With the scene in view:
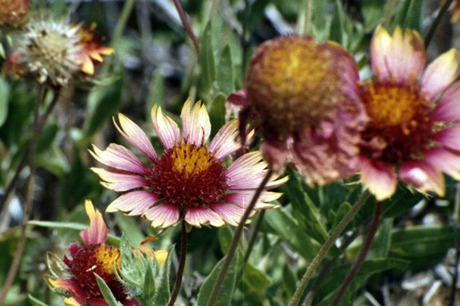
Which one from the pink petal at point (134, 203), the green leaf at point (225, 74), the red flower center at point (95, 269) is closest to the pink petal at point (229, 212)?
the pink petal at point (134, 203)

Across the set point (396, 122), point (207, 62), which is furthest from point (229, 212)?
point (207, 62)

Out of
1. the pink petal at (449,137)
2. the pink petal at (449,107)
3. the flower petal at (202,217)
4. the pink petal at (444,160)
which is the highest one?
the pink petal at (449,107)

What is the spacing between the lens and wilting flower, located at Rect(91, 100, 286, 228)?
5.58 feet

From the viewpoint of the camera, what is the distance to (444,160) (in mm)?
1427

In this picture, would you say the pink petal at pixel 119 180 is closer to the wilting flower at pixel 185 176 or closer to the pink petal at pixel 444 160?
the wilting flower at pixel 185 176

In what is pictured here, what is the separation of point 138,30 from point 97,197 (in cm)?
170

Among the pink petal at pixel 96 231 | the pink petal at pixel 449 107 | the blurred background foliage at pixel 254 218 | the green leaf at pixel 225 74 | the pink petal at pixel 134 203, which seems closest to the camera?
the pink petal at pixel 449 107

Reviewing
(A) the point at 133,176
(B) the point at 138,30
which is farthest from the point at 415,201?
(B) the point at 138,30

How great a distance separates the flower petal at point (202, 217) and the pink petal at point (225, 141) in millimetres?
179


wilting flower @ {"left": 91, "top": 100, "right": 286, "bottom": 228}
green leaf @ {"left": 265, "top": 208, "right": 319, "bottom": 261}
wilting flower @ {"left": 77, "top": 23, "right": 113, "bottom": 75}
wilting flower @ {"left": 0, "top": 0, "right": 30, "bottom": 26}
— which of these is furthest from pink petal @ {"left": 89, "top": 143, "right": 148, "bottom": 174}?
wilting flower @ {"left": 0, "top": 0, "right": 30, "bottom": 26}

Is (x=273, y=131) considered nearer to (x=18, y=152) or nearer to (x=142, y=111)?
(x=18, y=152)

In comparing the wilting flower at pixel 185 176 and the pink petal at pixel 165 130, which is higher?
the pink petal at pixel 165 130

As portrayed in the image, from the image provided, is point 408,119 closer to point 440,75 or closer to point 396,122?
point 396,122

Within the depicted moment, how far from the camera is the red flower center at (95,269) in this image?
174 cm
